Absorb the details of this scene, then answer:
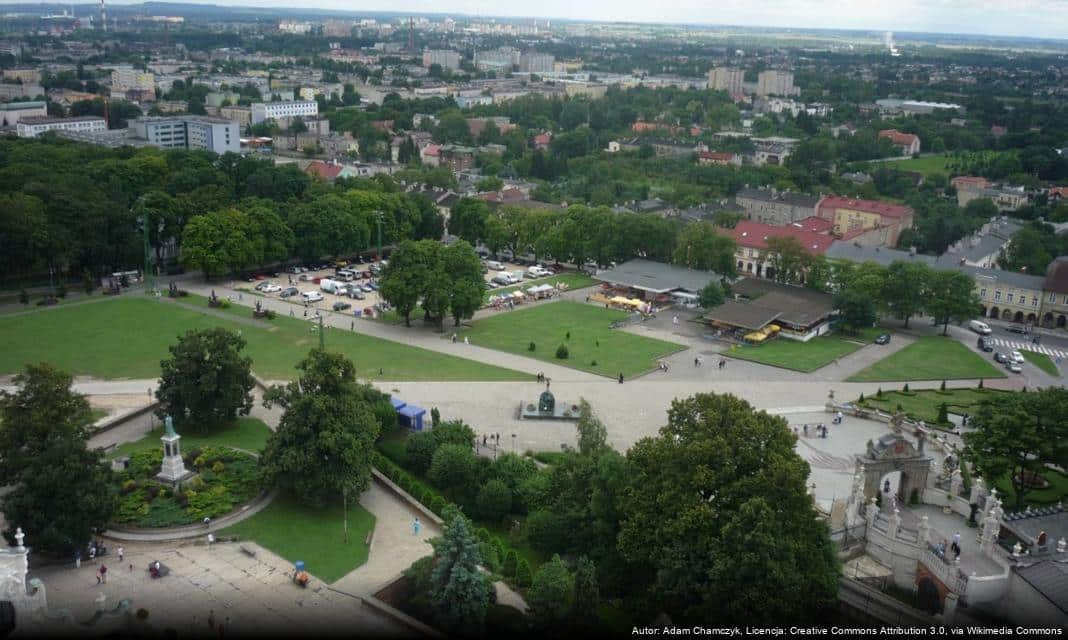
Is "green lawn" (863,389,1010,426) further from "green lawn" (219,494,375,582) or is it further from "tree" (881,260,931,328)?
"green lawn" (219,494,375,582)

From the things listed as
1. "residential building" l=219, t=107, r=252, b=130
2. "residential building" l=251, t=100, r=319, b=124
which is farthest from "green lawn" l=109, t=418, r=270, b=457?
"residential building" l=219, t=107, r=252, b=130

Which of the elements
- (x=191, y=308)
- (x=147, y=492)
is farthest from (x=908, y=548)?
(x=191, y=308)

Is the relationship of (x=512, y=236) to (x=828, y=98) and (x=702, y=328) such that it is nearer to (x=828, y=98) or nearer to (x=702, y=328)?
(x=702, y=328)

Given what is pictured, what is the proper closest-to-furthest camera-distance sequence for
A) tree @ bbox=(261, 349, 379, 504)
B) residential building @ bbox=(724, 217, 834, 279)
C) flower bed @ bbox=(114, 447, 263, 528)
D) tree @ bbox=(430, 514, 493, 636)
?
tree @ bbox=(430, 514, 493, 636) < flower bed @ bbox=(114, 447, 263, 528) < tree @ bbox=(261, 349, 379, 504) < residential building @ bbox=(724, 217, 834, 279)

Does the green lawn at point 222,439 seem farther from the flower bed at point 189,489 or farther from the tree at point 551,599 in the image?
the tree at point 551,599

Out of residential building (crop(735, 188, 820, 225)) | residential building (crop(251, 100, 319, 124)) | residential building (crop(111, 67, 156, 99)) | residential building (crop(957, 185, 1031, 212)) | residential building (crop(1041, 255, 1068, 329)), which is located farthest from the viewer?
residential building (crop(111, 67, 156, 99))

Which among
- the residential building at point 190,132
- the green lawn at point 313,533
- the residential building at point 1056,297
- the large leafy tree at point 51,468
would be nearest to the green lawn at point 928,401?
the residential building at point 1056,297
